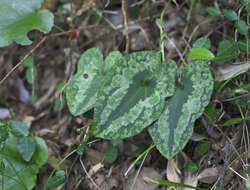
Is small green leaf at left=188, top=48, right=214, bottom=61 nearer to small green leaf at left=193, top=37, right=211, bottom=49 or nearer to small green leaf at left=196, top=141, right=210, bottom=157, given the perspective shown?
small green leaf at left=193, top=37, right=211, bottom=49

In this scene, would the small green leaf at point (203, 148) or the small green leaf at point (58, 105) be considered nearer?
the small green leaf at point (203, 148)

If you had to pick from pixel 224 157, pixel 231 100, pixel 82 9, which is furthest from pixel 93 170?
pixel 82 9

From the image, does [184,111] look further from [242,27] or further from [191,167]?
[242,27]

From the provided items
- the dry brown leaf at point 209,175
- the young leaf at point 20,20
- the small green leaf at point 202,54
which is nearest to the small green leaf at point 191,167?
the dry brown leaf at point 209,175

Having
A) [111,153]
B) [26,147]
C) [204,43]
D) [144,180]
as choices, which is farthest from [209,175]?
[26,147]

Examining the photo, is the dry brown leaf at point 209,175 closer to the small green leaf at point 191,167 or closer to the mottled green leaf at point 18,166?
the small green leaf at point 191,167
